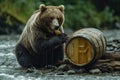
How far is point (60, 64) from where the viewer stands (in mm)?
9734

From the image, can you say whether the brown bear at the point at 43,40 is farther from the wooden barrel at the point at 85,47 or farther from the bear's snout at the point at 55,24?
the wooden barrel at the point at 85,47

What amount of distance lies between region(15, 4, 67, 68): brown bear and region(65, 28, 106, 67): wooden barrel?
19 cm

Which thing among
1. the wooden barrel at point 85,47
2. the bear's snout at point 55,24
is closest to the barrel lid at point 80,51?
the wooden barrel at point 85,47

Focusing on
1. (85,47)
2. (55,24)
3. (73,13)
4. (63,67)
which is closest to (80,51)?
(85,47)

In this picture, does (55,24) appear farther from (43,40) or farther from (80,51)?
(80,51)

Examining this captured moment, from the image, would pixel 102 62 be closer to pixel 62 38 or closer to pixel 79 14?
pixel 62 38

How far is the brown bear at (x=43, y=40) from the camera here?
9.23m

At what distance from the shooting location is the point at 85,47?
9.14 metres

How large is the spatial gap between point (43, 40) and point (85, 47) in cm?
75

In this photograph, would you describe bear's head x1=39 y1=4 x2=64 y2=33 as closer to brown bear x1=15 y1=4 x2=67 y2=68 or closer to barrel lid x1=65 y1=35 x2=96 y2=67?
brown bear x1=15 y1=4 x2=67 y2=68

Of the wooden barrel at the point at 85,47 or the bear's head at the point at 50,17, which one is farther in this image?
the bear's head at the point at 50,17

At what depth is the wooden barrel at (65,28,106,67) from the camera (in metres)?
9.04

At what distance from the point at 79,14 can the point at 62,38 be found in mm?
13804

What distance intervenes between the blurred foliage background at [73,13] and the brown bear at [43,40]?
728cm
